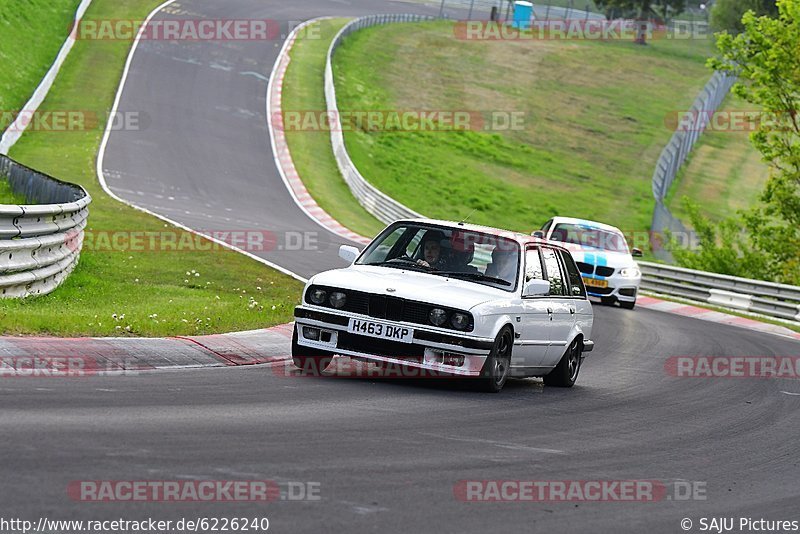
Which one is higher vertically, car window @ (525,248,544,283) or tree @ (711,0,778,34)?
tree @ (711,0,778,34)

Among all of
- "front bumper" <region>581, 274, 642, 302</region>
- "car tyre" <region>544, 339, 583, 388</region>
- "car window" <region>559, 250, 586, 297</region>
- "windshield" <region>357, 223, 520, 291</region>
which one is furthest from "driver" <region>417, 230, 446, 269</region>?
"front bumper" <region>581, 274, 642, 302</region>

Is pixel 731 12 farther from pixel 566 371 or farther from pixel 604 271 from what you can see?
pixel 566 371

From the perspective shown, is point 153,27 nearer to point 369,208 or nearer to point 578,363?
point 369,208

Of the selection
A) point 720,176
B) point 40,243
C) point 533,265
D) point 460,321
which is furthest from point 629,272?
point 720,176

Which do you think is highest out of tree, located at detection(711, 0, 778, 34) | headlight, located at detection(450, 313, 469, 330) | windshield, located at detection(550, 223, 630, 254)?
tree, located at detection(711, 0, 778, 34)

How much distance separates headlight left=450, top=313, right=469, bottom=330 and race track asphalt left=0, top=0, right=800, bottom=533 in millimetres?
590

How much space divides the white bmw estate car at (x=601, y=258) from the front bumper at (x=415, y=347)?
1329 cm

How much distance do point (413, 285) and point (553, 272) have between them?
79.0 inches

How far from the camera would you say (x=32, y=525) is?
17.2 feet

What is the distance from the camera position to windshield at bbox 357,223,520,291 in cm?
1135

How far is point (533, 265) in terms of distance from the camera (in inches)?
463

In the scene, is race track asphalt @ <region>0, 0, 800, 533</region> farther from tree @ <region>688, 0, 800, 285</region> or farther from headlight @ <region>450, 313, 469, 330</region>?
tree @ <region>688, 0, 800, 285</region>

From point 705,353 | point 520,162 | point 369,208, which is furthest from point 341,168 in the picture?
point 705,353

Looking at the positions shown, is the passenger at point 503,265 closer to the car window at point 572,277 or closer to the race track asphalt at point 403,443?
the race track asphalt at point 403,443
